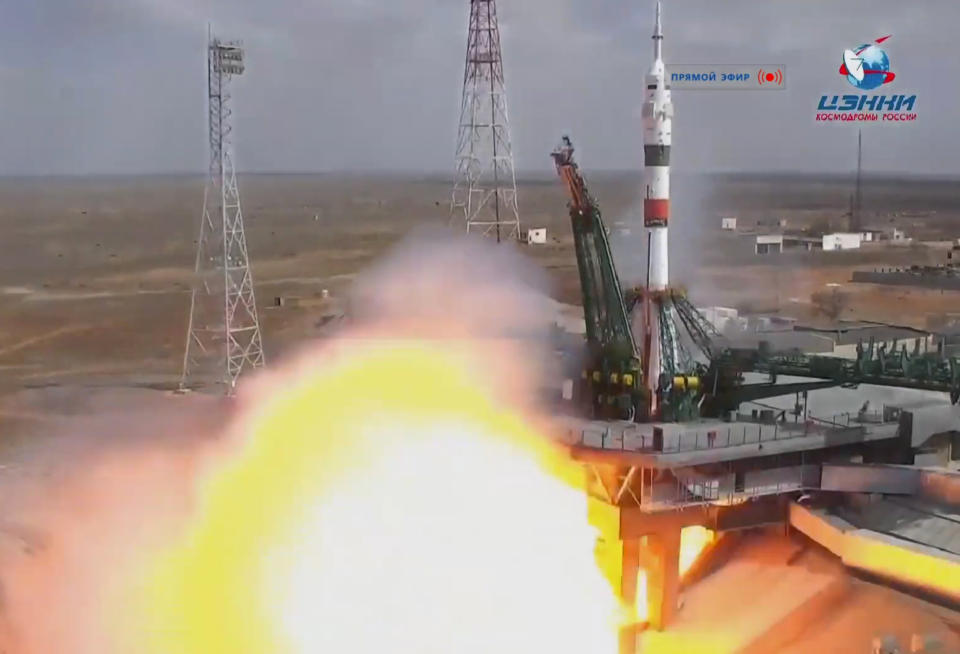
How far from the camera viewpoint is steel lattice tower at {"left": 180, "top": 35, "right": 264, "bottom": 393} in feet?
53.3

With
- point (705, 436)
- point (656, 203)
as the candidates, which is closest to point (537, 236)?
point (656, 203)

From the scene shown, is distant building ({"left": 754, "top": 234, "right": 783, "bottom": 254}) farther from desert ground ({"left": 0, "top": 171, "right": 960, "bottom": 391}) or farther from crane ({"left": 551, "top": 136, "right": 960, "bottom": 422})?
crane ({"left": 551, "top": 136, "right": 960, "bottom": 422})

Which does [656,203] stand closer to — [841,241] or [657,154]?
[657,154]

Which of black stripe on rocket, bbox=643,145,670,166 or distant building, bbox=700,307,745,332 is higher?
black stripe on rocket, bbox=643,145,670,166

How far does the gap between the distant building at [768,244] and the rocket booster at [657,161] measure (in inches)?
761

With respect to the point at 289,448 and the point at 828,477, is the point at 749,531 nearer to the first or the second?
the point at 828,477

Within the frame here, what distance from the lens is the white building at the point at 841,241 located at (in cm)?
3522

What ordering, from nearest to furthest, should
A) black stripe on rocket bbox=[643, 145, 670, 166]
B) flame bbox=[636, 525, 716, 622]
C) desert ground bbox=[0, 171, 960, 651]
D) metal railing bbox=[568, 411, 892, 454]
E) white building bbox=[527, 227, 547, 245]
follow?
metal railing bbox=[568, 411, 892, 454], flame bbox=[636, 525, 716, 622], black stripe on rocket bbox=[643, 145, 670, 166], desert ground bbox=[0, 171, 960, 651], white building bbox=[527, 227, 547, 245]

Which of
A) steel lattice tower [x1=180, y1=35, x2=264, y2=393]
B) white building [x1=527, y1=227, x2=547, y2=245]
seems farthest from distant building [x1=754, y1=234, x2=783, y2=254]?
steel lattice tower [x1=180, y1=35, x2=264, y2=393]

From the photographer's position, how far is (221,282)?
2364cm

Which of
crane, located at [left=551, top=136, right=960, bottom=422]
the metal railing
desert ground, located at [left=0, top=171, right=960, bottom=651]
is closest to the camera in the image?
the metal railing

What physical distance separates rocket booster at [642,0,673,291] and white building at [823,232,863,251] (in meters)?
24.1

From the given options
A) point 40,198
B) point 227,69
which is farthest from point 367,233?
point 227,69

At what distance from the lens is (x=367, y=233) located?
133 feet
